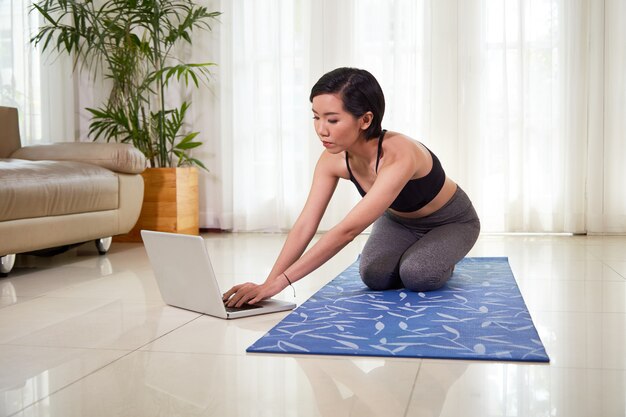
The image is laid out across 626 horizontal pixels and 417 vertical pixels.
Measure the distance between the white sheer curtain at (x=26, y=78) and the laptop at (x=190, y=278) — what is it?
325cm

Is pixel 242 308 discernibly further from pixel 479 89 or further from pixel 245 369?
pixel 479 89

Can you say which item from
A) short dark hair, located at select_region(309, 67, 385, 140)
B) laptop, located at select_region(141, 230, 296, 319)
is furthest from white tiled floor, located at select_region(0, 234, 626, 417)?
short dark hair, located at select_region(309, 67, 385, 140)

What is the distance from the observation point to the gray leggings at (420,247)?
2617 millimetres

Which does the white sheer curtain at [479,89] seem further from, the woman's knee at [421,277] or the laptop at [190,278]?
the laptop at [190,278]

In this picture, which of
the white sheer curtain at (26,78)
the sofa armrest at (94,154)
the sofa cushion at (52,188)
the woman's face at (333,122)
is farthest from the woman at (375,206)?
the white sheer curtain at (26,78)

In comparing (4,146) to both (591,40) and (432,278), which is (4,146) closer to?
(432,278)

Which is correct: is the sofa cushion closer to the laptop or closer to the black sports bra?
the laptop

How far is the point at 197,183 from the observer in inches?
198

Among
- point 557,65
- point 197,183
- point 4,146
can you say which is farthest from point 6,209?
point 557,65

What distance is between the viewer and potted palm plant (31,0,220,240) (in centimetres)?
470

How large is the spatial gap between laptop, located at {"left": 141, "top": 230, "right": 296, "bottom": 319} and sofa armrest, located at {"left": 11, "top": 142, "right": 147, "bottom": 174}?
5.13ft

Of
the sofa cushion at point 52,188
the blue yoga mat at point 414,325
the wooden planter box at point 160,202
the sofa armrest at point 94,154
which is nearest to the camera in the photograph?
the blue yoga mat at point 414,325

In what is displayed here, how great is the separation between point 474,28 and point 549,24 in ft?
1.44

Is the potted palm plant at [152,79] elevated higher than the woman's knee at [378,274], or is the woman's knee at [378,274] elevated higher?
the potted palm plant at [152,79]
